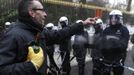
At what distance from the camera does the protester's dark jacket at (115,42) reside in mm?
10180

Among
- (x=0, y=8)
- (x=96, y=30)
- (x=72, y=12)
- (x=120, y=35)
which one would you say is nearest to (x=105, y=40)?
(x=120, y=35)

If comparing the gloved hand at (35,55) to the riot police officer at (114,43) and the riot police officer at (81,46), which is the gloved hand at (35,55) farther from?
the riot police officer at (81,46)

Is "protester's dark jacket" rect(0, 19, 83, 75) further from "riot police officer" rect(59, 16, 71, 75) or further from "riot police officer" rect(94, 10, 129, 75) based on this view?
"riot police officer" rect(59, 16, 71, 75)

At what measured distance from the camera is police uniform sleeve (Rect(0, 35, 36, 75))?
4406 mm

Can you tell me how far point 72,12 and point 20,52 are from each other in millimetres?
19721

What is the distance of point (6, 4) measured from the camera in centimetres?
1809

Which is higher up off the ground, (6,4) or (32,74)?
(32,74)

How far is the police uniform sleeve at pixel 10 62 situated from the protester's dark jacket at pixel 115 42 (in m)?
5.88

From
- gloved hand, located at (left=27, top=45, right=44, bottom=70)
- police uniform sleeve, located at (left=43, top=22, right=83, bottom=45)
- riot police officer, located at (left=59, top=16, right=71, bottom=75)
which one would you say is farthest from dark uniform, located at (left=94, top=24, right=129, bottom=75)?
gloved hand, located at (left=27, top=45, right=44, bottom=70)

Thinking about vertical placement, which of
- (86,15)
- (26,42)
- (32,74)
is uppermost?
(26,42)

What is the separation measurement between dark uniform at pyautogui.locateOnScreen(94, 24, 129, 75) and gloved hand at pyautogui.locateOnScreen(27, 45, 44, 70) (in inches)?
228

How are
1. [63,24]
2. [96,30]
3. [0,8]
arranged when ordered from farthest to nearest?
[0,8], [63,24], [96,30]

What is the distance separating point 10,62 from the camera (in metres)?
4.43

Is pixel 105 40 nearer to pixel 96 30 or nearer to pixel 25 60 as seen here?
pixel 96 30
